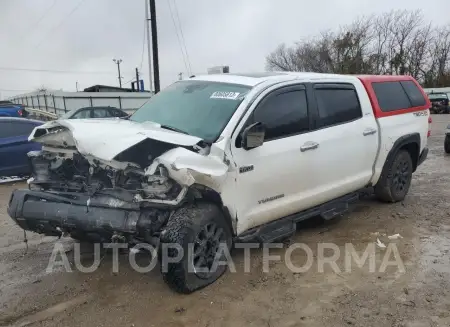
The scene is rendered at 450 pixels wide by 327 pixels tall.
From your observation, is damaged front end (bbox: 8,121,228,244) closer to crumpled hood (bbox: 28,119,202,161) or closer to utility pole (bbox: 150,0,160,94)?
crumpled hood (bbox: 28,119,202,161)

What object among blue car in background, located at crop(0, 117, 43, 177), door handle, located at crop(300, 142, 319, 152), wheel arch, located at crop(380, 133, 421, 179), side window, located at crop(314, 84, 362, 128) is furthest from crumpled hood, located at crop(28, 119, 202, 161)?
blue car in background, located at crop(0, 117, 43, 177)

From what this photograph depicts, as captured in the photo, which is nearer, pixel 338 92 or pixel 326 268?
pixel 326 268

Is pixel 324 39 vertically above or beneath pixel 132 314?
above

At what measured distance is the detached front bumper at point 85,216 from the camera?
3.63m

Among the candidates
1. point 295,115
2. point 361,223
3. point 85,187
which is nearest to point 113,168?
point 85,187

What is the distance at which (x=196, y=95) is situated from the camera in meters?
4.77

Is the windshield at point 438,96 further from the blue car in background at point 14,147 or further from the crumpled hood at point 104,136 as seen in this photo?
the crumpled hood at point 104,136

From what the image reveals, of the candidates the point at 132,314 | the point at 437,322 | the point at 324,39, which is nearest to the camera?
the point at 437,322

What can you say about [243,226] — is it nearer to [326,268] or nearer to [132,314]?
[326,268]

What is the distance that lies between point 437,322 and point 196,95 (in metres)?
3.06

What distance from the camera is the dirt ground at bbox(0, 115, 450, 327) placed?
347 centimetres

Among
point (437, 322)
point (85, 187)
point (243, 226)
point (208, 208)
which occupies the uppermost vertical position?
point (85, 187)

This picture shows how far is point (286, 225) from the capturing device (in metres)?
4.59

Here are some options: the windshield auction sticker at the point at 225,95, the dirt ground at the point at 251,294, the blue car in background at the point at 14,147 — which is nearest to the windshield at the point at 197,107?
the windshield auction sticker at the point at 225,95
